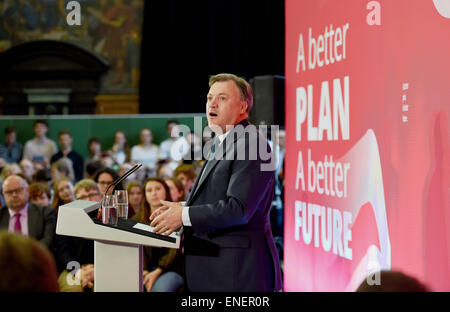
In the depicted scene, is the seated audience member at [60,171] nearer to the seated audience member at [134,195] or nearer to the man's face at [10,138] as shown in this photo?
the man's face at [10,138]

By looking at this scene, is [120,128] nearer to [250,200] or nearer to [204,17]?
[204,17]

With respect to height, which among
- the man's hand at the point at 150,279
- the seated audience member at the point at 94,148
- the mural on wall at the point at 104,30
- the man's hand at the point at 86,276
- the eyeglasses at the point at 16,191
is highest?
the mural on wall at the point at 104,30

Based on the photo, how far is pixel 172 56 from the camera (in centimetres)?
1280

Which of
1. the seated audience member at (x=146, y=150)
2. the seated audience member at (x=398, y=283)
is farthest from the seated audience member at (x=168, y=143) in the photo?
the seated audience member at (x=398, y=283)

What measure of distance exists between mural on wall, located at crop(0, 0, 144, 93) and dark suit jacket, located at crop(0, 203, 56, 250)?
9146 mm

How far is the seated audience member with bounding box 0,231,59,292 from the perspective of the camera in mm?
1145

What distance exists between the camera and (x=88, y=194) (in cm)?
426

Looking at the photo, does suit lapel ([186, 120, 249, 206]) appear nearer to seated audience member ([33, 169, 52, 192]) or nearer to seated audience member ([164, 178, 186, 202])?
seated audience member ([164, 178, 186, 202])

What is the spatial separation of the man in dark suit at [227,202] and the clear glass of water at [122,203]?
0.98 ft

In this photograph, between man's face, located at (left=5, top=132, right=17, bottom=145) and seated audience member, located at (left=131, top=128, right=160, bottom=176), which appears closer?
seated audience member, located at (left=131, top=128, right=160, bottom=176)

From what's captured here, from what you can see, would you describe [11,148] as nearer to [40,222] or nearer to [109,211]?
[40,222]

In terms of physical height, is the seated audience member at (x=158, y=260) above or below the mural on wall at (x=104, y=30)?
below

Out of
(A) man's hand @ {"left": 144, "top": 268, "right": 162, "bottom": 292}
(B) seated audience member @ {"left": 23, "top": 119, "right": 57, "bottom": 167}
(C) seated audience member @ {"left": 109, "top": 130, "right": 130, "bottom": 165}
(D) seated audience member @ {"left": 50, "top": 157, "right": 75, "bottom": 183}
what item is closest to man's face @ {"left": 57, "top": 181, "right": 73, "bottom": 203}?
(A) man's hand @ {"left": 144, "top": 268, "right": 162, "bottom": 292}

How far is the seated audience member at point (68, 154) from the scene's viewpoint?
28.9 ft
